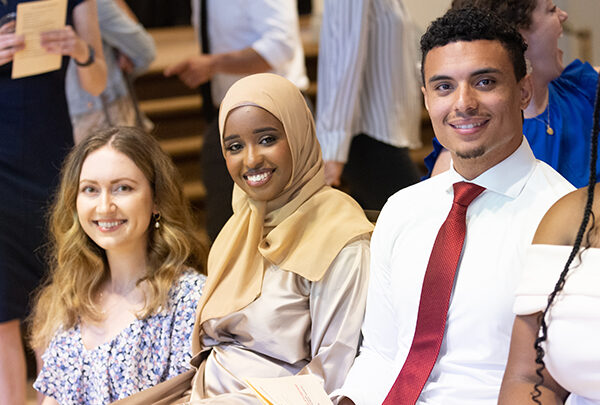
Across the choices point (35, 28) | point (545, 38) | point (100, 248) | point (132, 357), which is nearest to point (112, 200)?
point (100, 248)

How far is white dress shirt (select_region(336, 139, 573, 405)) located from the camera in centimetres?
188

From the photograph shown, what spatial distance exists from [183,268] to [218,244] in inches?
8.1

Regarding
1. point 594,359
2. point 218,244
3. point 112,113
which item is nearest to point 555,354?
point 594,359

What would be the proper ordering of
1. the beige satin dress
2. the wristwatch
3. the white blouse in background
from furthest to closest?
the wristwatch → the beige satin dress → the white blouse in background

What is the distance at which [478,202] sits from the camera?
6.43 feet

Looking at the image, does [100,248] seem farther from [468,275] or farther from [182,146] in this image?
[182,146]

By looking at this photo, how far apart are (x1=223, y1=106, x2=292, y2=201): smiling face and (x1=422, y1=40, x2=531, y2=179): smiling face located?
0.53 meters

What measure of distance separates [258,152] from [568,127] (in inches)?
34.7

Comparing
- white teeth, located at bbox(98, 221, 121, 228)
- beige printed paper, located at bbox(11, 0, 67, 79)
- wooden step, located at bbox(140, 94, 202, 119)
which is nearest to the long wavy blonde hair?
white teeth, located at bbox(98, 221, 121, 228)

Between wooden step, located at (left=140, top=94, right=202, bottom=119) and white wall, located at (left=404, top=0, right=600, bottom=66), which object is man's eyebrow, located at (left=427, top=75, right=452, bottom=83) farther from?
wooden step, located at (left=140, top=94, right=202, bottom=119)

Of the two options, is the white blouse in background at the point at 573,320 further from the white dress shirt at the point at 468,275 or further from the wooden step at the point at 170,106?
the wooden step at the point at 170,106

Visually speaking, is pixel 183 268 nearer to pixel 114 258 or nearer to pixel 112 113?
pixel 114 258

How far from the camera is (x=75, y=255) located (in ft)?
8.93

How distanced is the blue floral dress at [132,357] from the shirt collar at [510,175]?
39.6 inches
